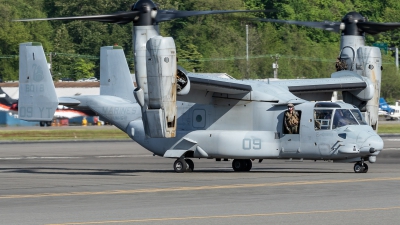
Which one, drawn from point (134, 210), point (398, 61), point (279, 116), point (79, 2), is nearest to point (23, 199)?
point (134, 210)

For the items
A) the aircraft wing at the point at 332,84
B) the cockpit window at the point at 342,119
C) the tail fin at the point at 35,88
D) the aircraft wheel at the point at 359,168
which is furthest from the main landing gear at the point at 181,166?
the aircraft wheel at the point at 359,168

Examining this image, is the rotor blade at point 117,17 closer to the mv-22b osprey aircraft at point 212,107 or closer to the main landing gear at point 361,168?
the mv-22b osprey aircraft at point 212,107

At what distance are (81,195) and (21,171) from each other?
9.12 m

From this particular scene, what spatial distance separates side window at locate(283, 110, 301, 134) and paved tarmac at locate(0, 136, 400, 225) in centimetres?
131

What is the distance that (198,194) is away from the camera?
1856 cm

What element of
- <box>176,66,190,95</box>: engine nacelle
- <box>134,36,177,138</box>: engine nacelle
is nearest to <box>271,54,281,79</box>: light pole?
<box>176,66,190,95</box>: engine nacelle

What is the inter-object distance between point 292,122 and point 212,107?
284cm

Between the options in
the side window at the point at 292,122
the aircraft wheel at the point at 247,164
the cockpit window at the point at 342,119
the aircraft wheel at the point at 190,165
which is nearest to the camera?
the cockpit window at the point at 342,119

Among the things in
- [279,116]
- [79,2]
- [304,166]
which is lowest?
[304,166]

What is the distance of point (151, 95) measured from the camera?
75.2ft

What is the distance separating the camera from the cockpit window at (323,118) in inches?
953

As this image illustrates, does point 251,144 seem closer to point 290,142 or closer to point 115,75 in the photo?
point 290,142

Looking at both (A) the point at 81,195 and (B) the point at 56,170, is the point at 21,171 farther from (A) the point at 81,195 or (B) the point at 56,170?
(A) the point at 81,195

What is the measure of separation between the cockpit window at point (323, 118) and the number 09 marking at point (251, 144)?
6.14 ft
